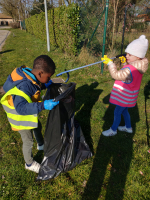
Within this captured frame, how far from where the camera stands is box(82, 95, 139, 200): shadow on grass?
181cm

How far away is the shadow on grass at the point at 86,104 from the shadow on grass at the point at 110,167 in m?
0.27

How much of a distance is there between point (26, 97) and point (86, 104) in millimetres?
2242

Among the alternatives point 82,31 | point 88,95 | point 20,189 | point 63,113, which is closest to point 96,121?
point 88,95

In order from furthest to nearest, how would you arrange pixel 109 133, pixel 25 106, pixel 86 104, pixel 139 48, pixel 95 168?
pixel 86 104 → pixel 109 133 → pixel 95 168 → pixel 139 48 → pixel 25 106

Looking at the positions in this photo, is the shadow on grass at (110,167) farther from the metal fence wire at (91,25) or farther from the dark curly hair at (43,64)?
the metal fence wire at (91,25)

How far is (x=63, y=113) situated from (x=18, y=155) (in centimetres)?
117

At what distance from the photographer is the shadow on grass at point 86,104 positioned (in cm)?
276

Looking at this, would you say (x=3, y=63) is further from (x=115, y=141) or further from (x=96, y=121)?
(x=115, y=141)

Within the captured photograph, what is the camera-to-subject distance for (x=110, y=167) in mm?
2113

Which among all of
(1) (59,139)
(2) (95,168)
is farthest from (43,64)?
(2) (95,168)

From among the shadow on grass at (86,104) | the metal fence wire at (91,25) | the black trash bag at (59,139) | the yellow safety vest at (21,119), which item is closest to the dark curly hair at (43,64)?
the black trash bag at (59,139)

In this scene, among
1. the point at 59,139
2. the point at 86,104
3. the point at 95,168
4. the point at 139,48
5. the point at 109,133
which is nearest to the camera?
the point at 59,139

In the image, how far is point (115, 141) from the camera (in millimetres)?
2562

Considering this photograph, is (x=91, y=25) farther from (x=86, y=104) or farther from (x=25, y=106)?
(x=25, y=106)
